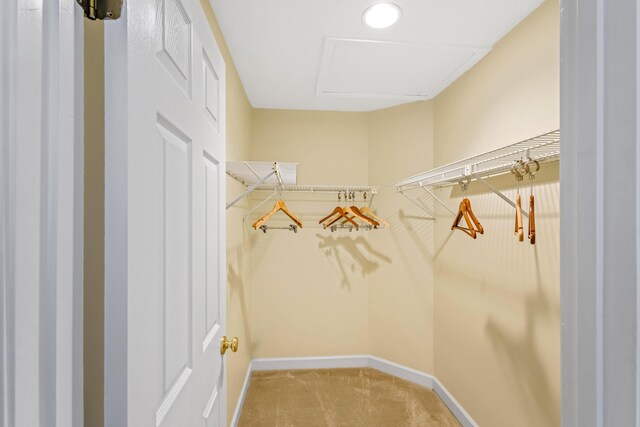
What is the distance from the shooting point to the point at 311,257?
107 inches

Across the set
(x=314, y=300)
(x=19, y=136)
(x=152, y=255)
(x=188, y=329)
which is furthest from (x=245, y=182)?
(x=19, y=136)

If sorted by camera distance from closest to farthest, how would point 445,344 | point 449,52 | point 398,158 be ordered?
point 449,52 < point 445,344 < point 398,158

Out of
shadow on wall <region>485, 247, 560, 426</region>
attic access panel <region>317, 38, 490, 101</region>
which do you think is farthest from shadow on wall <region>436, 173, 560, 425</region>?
attic access panel <region>317, 38, 490, 101</region>

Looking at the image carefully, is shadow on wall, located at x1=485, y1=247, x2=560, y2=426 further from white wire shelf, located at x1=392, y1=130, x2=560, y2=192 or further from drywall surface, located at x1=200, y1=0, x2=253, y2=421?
drywall surface, located at x1=200, y1=0, x2=253, y2=421

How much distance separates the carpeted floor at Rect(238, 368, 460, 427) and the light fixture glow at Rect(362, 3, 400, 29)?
2450 millimetres

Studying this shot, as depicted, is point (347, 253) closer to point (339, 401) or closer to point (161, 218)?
point (339, 401)

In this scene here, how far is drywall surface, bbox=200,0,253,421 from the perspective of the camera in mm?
1814

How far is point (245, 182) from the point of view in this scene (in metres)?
2.24

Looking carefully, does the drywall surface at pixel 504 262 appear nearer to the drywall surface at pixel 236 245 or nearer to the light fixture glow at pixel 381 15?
the light fixture glow at pixel 381 15

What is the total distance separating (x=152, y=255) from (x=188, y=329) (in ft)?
1.01

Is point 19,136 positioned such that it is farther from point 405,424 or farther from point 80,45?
point 405,424

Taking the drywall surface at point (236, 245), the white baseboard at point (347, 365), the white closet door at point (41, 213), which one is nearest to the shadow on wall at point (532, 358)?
the white baseboard at point (347, 365)

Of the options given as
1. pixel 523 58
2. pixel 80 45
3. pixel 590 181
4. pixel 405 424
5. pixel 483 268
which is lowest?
pixel 405 424

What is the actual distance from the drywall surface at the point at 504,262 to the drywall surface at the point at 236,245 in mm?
1542
